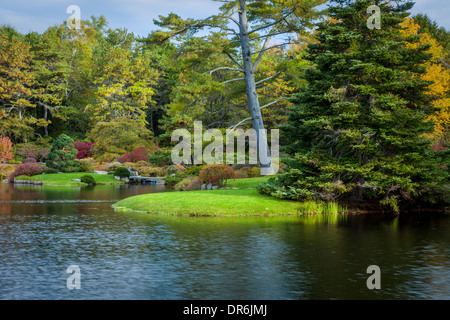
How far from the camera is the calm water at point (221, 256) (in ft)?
30.5

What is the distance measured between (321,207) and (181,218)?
6.29 metres

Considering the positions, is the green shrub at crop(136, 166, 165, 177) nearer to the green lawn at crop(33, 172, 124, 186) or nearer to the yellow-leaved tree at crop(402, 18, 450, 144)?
the green lawn at crop(33, 172, 124, 186)

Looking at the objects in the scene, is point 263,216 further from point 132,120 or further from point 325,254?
point 132,120

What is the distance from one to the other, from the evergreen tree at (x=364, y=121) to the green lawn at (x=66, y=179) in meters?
23.0

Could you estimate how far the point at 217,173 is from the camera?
27.5 meters

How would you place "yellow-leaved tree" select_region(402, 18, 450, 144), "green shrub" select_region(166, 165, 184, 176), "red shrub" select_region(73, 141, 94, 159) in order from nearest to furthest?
"yellow-leaved tree" select_region(402, 18, 450, 144), "green shrub" select_region(166, 165, 184, 176), "red shrub" select_region(73, 141, 94, 159)

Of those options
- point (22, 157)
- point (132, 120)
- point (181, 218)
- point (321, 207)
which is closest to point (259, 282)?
point (181, 218)

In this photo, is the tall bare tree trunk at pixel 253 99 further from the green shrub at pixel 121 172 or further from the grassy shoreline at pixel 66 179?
the green shrub at pixel 121 172

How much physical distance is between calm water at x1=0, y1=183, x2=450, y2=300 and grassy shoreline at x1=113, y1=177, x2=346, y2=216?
45.3 inches

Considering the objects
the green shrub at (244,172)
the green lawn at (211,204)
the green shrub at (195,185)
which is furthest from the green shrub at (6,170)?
the green lawn at (211,204)

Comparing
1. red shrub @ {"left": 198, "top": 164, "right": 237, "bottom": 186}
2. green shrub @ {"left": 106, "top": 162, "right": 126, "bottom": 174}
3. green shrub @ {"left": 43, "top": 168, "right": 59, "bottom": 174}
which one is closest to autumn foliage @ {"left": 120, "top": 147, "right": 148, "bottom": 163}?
green shrub @ {"left": 106, "top": 162, "right": 126, "bottom": 174}

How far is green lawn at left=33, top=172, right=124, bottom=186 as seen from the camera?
131ft

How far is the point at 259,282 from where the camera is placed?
984 cm
